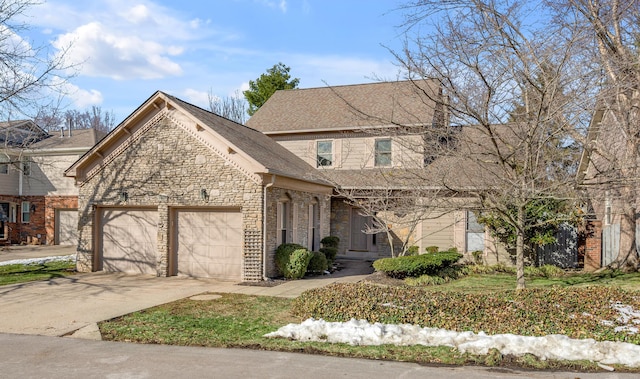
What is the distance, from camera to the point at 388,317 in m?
9.34

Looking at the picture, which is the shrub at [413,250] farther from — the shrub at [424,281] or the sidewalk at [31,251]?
the sidewalk at [31,251]

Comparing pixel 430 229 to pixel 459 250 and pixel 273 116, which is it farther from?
pixel 273 116

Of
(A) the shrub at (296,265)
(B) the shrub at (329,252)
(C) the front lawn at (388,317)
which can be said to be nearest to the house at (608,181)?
(C) the front lawn at (388,317)

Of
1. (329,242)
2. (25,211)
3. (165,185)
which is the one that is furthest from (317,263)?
(25,211)

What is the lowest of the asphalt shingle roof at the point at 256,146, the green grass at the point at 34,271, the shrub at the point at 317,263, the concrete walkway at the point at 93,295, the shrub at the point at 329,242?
the green grass at the point at 34,271

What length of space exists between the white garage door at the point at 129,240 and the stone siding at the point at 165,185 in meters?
0.40

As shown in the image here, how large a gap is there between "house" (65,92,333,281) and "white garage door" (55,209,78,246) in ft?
43.4

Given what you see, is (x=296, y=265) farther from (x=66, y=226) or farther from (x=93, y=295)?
(x=66, y=226)

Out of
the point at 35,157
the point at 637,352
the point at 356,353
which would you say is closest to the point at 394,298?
the point at 356,353

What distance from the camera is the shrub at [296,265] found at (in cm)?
1509

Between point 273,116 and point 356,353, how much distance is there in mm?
18407

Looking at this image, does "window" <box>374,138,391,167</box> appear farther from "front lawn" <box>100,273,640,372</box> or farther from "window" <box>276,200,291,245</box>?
"front lawn" <box>100,273,640,372</box>

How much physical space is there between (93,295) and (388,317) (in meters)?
7.56

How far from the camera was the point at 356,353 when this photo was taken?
7.43 m
